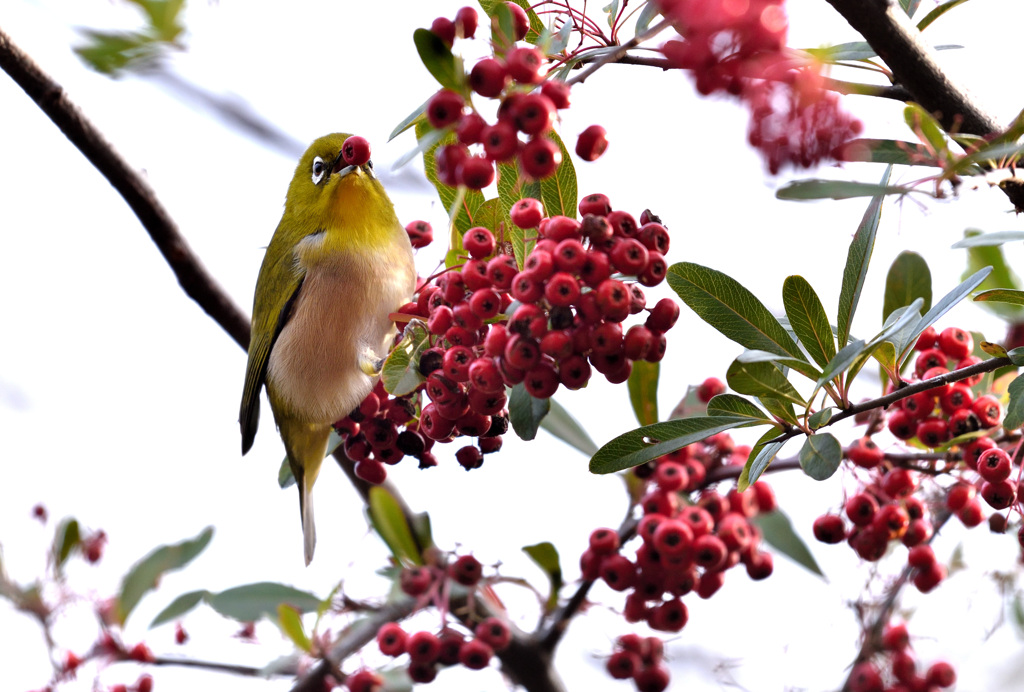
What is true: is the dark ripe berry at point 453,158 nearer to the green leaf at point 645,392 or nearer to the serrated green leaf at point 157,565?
the green leaf at point 645,392

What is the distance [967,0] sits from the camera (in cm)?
198

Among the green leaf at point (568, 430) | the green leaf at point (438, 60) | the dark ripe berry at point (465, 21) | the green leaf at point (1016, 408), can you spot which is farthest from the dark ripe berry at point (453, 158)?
the green leaf at point (568, 430)

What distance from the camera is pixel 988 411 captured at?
7.97 ft

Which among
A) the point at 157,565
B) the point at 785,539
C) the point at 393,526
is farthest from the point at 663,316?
the point at 157,565

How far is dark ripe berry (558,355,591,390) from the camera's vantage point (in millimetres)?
1970

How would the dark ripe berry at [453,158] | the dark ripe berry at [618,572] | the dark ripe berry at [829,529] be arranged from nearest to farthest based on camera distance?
1. the dark ripe berry at [453,158]
2. the dark ripe berry at [829,529]
3. the dark ripe berry at [618,572]

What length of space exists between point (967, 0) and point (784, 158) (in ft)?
2.88

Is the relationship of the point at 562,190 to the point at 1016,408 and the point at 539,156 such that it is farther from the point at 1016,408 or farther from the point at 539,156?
the point at 1016,408

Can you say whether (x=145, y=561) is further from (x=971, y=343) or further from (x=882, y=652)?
(x=971, y=343)

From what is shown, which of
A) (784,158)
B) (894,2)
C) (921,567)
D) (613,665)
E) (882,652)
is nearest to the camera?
(784,158)

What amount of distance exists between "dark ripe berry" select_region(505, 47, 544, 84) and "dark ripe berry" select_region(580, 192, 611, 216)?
0.42 m

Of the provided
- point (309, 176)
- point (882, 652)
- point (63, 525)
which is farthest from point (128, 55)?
point (882, 652)

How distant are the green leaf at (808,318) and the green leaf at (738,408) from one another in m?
0.21

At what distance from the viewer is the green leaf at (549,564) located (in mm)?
3209
